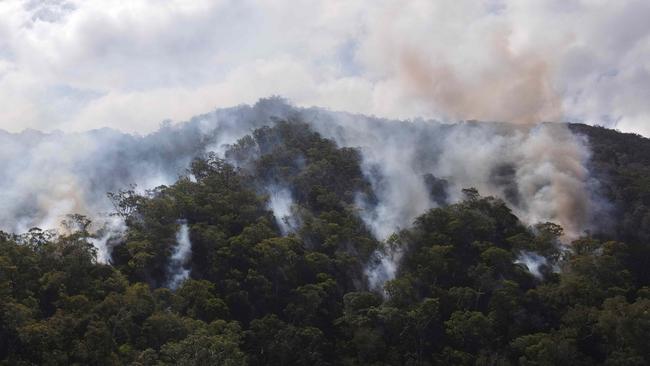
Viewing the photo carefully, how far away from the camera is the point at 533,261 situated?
66.4 metres

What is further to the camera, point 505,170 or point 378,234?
point 505,170

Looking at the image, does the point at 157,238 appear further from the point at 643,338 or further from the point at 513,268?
the point at 643,338

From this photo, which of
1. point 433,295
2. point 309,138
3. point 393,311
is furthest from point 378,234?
point 309,138

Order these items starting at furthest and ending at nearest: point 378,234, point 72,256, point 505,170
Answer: point 505,170, point 378,234, point 72,256

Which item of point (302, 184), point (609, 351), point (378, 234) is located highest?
point (302, 184)

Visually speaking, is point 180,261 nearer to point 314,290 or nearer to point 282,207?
point 314,290

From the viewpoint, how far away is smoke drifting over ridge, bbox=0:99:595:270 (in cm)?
8288

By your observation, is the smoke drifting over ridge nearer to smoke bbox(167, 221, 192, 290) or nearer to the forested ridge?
the forested ridge

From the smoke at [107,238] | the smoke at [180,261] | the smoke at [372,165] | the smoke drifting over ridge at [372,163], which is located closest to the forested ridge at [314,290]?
the smoke at [180,261]

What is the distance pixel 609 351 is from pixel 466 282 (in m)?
15.4

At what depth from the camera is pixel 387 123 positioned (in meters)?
129

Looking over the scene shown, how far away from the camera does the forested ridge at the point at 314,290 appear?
47.4m

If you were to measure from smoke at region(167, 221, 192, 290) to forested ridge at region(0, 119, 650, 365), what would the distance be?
0.47 metres

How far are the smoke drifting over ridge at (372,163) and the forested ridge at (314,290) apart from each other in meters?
6.71
